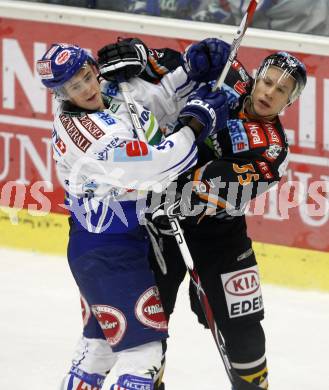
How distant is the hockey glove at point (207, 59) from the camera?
3844 millimetres

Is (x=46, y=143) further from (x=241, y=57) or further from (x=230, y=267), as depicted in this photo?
(x=230, y=267)

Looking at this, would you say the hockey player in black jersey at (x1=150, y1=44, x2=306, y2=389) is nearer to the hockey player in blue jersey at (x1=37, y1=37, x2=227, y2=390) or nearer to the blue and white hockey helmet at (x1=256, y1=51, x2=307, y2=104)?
the blue and white hockey helmet at (x1=256, y1=51, x2=307, y2=104)

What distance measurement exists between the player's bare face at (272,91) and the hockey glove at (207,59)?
0.15m

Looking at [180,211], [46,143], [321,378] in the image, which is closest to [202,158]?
[180,211]

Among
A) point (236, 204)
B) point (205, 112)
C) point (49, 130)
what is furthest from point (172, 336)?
point (205, 112)

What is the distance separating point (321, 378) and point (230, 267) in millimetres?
815

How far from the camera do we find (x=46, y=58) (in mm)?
3602

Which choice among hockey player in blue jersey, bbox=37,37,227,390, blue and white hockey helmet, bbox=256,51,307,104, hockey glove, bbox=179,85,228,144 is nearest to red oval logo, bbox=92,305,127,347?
hockey player in blue jersey, bbox=37,37,227,390

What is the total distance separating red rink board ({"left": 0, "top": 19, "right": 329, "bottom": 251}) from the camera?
533 cm

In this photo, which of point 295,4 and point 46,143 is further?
point 46,143

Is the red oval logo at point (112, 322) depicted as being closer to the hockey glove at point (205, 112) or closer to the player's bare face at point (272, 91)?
the hockey glove at point (205, 112)

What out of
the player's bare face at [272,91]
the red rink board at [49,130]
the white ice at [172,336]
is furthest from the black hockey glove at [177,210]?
the red rink board at [49,130]

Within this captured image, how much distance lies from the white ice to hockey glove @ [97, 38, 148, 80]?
1.25 meters

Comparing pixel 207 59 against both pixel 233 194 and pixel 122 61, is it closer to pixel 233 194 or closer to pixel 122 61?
pixel 122 61
